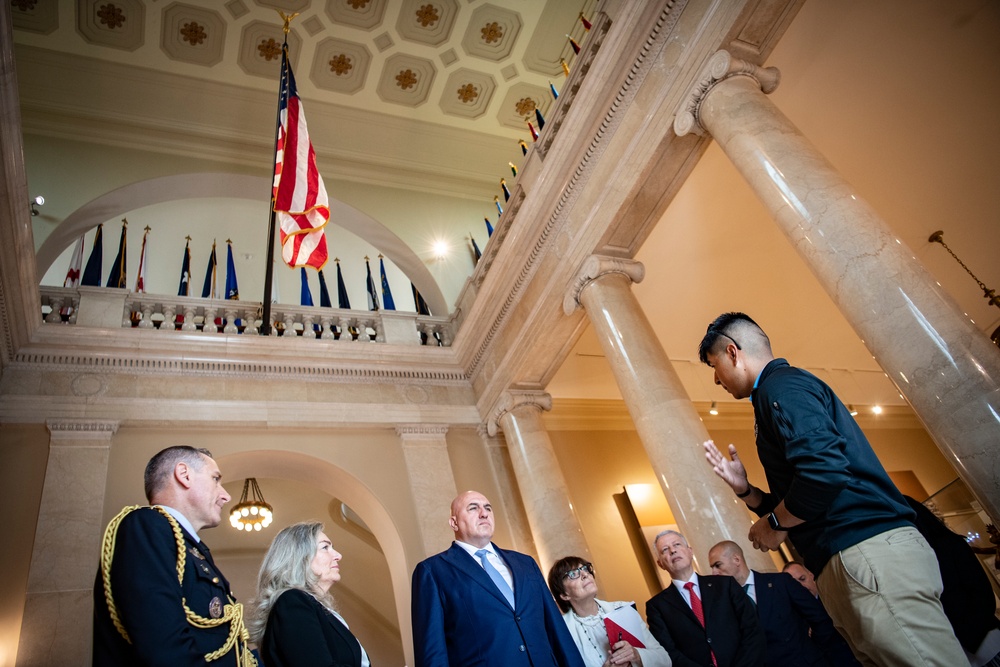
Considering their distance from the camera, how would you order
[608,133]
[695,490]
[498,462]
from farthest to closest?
1. [498,462]
2. [608,133]
3. [695,490]

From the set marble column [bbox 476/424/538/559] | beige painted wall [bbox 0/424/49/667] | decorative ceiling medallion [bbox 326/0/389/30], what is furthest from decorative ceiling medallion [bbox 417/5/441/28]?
beige painted wall [bbox 0/424/49/667]

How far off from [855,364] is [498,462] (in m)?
6.52

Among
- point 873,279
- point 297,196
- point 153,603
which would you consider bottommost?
point 153,603

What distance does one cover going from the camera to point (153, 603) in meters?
1.66

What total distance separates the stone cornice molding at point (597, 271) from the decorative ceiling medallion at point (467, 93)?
5058 mm

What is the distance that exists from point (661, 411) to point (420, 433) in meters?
3.18

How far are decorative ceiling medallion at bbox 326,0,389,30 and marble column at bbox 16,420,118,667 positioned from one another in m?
5.76

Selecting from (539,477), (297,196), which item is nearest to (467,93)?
(297,196)

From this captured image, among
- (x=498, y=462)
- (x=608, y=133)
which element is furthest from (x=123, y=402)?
(x=608, y=133)

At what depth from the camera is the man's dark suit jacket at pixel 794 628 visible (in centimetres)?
268

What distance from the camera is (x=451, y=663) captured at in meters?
2.32

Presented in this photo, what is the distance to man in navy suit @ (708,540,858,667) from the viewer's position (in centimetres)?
269

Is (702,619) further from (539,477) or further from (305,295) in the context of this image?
(305,295)

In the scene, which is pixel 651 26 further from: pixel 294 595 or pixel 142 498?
pixel 142 498
